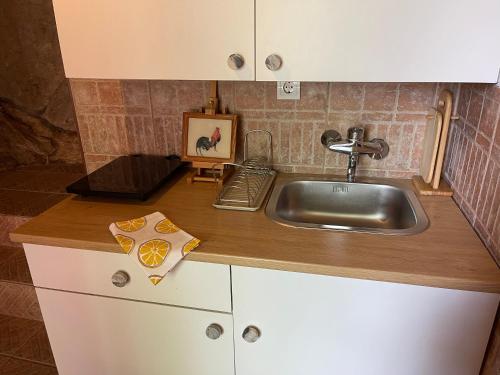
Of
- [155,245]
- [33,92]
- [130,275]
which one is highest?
[33,92]

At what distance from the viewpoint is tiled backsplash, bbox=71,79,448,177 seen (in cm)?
131

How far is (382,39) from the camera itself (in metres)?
0.93

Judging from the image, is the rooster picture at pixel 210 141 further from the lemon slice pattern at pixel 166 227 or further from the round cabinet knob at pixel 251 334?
the round cabinet knob at pixel 251 334

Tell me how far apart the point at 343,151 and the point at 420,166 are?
311mm

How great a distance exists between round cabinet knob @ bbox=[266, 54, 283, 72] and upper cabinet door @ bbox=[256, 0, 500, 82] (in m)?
0.01

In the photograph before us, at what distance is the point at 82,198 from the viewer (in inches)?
50.6

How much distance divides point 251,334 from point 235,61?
2.45 feet

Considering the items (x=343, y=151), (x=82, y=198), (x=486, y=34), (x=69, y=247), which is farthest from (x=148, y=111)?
(x=486, y=34)

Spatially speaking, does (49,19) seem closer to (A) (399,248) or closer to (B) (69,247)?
(B) (69,247)

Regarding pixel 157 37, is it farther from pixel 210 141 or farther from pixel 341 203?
pixel 341 203

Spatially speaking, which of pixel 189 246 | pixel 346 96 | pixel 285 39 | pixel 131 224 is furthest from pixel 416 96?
pixel 131 224

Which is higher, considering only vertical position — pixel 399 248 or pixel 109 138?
pixel 109 138

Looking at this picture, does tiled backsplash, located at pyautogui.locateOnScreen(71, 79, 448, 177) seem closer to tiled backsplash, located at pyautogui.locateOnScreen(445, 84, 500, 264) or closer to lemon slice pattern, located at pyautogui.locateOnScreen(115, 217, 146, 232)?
tiled backsplash, located at pyautogui.locateOnScreen(445, 84, 500, 264)

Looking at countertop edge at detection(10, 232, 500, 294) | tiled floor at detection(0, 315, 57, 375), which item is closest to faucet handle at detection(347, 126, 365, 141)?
countertop edge at detection(10, 232, 500, 294)
